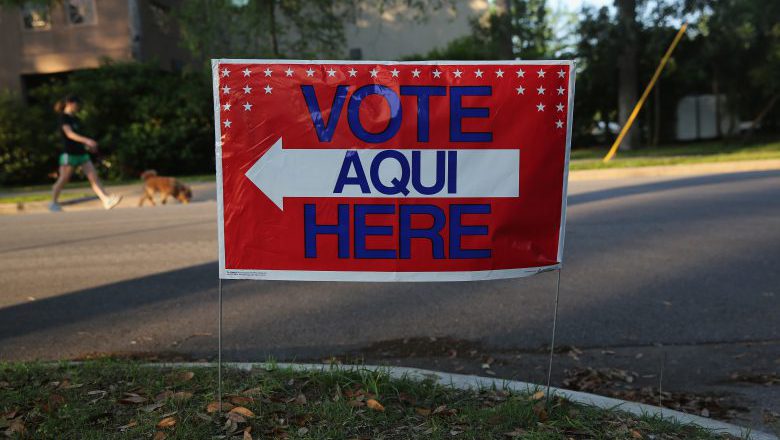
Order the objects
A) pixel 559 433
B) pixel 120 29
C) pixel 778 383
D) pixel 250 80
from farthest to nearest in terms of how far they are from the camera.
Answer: pixel 120 29, pixel 778 383, pixel 250 80, pixel 559 433

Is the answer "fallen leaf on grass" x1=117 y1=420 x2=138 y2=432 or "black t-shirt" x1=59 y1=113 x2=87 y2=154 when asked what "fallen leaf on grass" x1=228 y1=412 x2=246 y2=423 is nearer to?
"fallen leaf on grass" x1=117 y1=420 x2=138 y2=432

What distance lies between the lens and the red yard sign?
346 cm

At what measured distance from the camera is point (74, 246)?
29.1 feet

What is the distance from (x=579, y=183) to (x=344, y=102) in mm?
12065

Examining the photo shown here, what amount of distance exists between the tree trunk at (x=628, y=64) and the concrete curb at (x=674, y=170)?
30.4ft

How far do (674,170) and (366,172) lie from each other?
14.6 m

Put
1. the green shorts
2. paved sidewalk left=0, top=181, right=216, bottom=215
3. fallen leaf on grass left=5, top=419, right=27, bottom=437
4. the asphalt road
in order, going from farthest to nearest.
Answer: paved sidewalk left=0, top=181, right=216, bottom=215
the green shorts
the asphalt road
fallen leaf on grass left=5, top=419, right=27, bottom=437

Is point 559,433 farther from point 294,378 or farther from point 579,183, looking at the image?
point 579,183

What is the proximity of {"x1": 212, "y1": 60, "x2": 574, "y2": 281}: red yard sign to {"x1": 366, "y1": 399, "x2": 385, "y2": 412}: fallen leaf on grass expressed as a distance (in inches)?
23.8

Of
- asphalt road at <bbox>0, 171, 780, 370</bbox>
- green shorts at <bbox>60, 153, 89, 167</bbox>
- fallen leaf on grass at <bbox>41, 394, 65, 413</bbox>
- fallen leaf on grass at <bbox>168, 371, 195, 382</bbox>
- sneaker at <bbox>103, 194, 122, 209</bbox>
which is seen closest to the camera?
fallen leaf on grass at <bbox>41, 394, 65, 413</bbox>

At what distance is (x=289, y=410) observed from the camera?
346 centimetres

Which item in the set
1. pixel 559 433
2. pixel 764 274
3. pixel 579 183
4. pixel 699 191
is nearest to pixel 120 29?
pixel 579 183

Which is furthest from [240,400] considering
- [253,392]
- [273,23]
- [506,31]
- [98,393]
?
[506,31]

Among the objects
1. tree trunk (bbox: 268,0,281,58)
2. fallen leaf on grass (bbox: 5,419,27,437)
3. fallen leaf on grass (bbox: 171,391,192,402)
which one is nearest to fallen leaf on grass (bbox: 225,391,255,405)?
fallen leaf on grass (bbox: 171,391,192,402)
